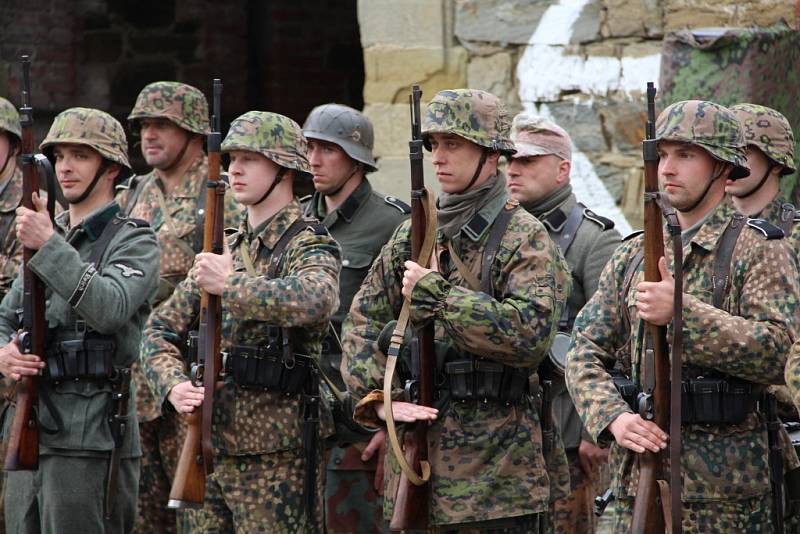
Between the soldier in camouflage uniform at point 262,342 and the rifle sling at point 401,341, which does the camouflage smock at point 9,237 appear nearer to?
the soldier in camouflage uniform at point 262,342

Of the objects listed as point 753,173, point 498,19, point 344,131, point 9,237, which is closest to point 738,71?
point 753,173

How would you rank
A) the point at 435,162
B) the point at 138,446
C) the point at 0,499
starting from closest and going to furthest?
the point at 435,162 < the point at 138,446 < the point at 0,499

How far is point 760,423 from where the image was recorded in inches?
198

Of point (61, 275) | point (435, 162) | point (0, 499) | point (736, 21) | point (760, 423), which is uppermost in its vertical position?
point (736, 21)

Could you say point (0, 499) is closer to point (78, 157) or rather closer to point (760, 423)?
point (78, 157)

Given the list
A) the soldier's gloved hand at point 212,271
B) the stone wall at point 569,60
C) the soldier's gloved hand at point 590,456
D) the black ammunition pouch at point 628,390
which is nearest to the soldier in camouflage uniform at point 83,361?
the soldier's gloved hand at point 212,271

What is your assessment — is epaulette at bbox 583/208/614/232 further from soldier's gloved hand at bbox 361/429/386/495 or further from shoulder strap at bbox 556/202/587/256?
soldier's gloved hand at bbox 361/429/386/495

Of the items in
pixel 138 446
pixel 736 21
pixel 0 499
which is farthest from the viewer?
pixel 736 21

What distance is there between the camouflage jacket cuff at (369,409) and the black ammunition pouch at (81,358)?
115 cm

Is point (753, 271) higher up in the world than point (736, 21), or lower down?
lower down

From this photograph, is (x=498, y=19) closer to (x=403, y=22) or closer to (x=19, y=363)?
(x=403, y=22)

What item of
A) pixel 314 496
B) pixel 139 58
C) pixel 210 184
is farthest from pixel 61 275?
pixel 139 58

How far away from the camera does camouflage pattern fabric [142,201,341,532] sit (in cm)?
566

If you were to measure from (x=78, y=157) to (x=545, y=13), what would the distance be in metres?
2.99
